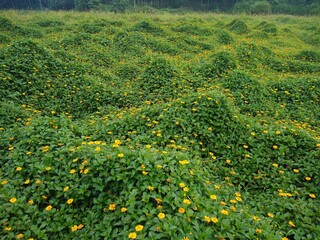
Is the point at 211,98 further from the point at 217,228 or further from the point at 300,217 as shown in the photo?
the point at 217,228

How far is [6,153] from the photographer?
10.8ft

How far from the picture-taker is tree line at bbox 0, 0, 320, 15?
25875 mm

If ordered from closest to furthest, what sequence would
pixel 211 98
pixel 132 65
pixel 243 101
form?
pixel 211 98 → pixel 243 101 → pixel 132 65

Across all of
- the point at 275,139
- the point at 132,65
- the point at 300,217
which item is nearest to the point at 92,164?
the point at 300,217

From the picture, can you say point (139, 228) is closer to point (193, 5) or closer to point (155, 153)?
point (155, 153)

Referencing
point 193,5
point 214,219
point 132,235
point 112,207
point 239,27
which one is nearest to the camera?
point 132,235

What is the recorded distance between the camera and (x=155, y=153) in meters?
2.77

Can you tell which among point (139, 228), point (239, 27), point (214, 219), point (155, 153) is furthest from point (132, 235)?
point (239, 27)

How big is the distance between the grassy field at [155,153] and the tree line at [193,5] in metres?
22.1

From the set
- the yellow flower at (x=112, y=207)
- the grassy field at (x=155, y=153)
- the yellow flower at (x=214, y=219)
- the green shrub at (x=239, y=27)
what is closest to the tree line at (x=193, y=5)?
the green shrub at (x=239, y=27)

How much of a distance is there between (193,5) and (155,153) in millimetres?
35543

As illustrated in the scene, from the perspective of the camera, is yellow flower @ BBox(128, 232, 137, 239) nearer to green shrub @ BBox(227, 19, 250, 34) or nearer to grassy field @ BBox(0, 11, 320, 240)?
grassy field @ BBox(0, 11, 320, 240)

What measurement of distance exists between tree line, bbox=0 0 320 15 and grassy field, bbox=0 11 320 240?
872 inches

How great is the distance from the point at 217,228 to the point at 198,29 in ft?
43.7
